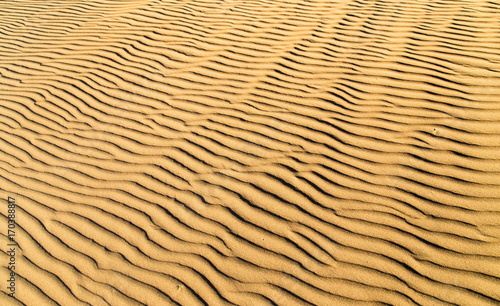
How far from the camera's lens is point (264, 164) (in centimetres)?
329

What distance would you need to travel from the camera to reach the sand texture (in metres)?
2.52

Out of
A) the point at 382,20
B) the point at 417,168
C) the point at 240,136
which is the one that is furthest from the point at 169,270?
the point at 382,20

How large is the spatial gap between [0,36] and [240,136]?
5.39 metres

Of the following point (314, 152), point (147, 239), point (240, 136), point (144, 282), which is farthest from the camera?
point (240, 136)

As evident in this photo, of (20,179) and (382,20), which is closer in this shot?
(20,179)

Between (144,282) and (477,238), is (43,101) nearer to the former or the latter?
(144,282)

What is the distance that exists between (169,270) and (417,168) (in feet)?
6.98

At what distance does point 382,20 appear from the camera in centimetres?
538

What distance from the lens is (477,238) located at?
2.56m

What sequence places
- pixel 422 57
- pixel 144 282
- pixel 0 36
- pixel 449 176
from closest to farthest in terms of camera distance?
pixel 144 282 < pixel 449 176 < pixel 422 57 < pixel 0 36

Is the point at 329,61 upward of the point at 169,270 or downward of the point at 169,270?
upward

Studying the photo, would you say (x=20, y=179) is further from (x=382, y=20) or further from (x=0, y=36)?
(x=382, y=20)

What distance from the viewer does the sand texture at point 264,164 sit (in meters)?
2.52

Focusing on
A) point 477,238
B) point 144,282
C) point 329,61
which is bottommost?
→ point 144,282
